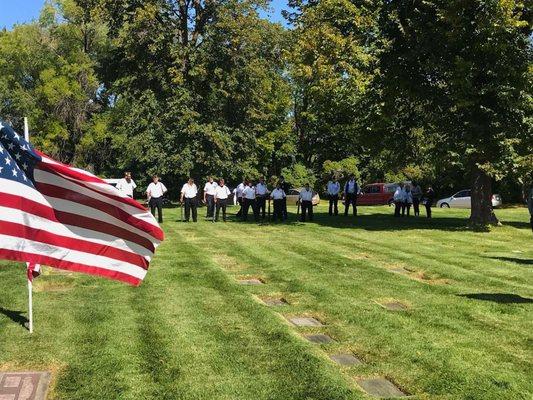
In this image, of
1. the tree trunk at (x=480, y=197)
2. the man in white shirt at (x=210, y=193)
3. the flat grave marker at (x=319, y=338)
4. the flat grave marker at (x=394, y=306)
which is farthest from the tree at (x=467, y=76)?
the flat grave marker at (x=319, y=338)

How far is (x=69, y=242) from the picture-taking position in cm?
590

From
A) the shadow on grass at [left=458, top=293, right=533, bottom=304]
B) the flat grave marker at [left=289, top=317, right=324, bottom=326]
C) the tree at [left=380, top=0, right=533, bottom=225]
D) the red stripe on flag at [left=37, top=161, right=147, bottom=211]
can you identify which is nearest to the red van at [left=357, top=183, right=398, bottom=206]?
the tree at [left=380, top=0, right=533, bottom=225]

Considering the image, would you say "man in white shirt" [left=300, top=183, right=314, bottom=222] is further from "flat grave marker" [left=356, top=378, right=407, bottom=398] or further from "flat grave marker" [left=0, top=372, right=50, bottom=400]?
"flat grave marker" [left=0, top=372, right=50, bottom=400]

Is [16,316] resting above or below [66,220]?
below

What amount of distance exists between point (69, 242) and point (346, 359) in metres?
2.89

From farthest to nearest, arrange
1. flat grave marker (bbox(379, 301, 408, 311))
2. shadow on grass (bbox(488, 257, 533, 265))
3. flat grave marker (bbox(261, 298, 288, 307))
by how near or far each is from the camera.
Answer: shadow on grass (bbox(488, 257, 533, 265)) < flat grave marker (bbox(261, 298, 288, 307)) < flat grave marker (bbox(379, 301, 408, 311))

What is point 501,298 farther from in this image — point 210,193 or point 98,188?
point 210,193

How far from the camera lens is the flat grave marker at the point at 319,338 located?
6441mm

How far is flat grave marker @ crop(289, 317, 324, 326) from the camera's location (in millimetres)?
7223

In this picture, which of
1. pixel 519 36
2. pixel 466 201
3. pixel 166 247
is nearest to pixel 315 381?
pixel 166 247

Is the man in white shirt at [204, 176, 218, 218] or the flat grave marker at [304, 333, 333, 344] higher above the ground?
the man in white shirt at [204, 176, 218, 218]

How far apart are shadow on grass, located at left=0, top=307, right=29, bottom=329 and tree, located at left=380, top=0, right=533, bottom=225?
14.2 metres

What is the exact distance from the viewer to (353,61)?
20.2 m

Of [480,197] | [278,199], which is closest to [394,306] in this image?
[480,197]
